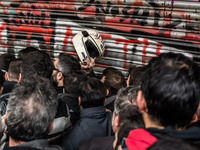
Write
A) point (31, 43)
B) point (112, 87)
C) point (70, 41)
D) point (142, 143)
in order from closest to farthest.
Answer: point (142, 143) → point (112, 87) → point (70, 41) → point (31, 43)

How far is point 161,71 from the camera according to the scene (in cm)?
138

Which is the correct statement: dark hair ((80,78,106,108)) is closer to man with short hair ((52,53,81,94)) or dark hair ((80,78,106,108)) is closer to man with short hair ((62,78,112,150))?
man with short hair ((62,78,112,150))

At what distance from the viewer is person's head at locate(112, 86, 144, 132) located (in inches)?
77.1

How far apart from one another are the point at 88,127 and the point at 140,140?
1237 mm

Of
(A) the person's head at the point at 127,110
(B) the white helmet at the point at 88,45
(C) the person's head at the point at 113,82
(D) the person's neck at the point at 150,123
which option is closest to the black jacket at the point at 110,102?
(C) the person's head at the point at 113,82

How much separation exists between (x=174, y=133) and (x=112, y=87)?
2.40 meters

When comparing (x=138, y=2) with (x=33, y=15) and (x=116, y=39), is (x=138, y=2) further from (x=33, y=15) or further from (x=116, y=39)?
(x=33, y=15)

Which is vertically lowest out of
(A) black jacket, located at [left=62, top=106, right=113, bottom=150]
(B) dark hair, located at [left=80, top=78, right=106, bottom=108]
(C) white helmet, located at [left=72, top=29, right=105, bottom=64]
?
(A) black jacket, located at [left=62, top=106, right=113, bottom=150]

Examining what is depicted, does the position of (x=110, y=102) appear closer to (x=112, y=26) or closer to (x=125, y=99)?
(x=125, y=99)

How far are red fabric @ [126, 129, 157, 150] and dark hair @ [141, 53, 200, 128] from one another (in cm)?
16

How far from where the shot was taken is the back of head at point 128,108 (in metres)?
1.95

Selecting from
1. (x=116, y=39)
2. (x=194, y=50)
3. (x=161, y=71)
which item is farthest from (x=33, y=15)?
(x=161, y=71)

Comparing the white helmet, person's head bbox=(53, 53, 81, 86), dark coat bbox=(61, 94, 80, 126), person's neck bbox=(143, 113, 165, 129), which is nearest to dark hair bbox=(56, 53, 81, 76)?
person's head bbox=(53, 53, 81, 86)

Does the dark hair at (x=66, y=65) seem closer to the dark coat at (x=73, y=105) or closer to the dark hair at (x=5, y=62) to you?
the dark coat at (x=73, y=105)
